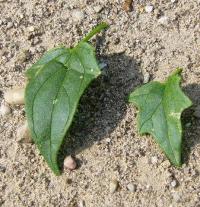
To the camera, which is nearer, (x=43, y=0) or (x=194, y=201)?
(x=194, y=201)

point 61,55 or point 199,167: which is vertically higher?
point 61,55

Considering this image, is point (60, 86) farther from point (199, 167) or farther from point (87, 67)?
point (199, 167)

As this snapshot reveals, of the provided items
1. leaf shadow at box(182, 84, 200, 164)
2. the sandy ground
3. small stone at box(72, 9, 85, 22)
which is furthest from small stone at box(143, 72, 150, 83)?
small stone at box(72, 9, 85, 22)

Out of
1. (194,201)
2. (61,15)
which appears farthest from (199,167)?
(61,15)

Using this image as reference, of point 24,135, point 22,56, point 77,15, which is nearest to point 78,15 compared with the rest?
point 77,15

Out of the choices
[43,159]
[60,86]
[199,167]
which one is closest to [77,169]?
[43,159]

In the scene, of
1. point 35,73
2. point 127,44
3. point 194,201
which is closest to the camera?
point 194,201

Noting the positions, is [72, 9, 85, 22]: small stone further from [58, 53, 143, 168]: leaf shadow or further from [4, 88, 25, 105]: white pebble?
[4, 88, 25, 105]: white pebble

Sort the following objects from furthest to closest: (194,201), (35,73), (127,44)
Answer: (127,44) → (35,73) → (194,201)
